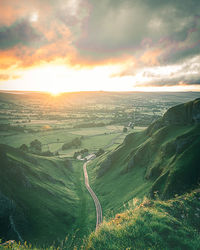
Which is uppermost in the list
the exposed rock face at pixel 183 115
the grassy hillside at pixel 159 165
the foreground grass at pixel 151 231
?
the exposed rock face at pixel 183 115

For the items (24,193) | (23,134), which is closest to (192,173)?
(24,193)

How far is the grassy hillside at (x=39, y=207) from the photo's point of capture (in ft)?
148

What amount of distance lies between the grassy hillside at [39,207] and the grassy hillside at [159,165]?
10479 mm

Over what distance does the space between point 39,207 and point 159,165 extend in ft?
158

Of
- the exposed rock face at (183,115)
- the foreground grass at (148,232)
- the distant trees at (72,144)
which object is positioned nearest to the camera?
the foreground grass at (148,232)

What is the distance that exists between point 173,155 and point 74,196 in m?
48.8

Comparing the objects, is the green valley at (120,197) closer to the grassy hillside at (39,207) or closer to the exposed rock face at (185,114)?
the grassy hillside at (39,207)

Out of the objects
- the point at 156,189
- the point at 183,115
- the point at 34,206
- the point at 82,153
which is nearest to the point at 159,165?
the point at 156,189

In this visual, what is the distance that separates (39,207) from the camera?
5672 centimetres

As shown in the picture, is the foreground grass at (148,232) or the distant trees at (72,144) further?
the distant trees at (72,144)

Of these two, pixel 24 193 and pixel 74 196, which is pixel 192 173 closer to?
pixel 74 196

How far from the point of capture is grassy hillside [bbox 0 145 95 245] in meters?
45.2

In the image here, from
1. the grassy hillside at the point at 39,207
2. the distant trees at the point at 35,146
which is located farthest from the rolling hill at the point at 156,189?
the distant trees at the point at 35,146

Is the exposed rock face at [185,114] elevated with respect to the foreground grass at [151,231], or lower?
elevated
